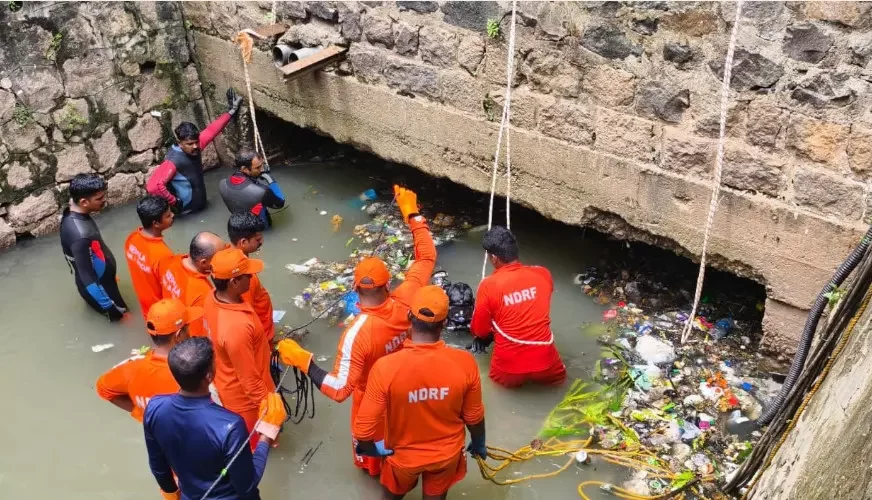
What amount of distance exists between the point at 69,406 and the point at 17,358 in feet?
2.61

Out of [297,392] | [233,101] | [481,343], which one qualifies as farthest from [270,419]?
[233,101]

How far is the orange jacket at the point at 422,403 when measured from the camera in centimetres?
325

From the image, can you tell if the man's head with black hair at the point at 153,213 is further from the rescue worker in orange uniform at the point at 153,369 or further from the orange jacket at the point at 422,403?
the orange jacket at the point at 422,403

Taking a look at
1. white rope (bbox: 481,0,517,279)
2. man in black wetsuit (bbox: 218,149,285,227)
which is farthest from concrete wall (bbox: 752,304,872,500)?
man in black wetsuit (bbox: 218,149,285,227)

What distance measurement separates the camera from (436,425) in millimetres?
3393

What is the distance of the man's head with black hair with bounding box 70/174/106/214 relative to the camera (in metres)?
4.89

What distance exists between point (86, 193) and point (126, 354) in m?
1.20

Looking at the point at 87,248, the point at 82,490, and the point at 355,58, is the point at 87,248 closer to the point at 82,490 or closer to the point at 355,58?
the point at 82,490

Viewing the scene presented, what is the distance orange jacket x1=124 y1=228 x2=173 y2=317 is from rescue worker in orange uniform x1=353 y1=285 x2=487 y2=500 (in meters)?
2.15

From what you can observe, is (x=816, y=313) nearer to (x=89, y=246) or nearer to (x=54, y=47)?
(x=89, y=246)

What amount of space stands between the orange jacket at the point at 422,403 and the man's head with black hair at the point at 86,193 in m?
2.79

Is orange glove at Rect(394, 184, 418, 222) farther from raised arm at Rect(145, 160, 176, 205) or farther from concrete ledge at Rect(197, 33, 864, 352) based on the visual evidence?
raised arm at Rect(145, 160, 176, 205)

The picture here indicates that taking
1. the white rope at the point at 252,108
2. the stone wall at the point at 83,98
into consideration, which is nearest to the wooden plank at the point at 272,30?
the white rope at the point at 252,108

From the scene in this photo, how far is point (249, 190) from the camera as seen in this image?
6211 mm
